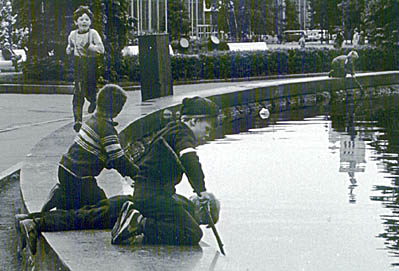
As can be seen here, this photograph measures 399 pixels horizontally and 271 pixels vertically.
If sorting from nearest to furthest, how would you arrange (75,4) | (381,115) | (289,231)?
(289,231) → (381,115) → (75,4)

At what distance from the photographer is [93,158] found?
605cm

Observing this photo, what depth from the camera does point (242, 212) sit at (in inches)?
349

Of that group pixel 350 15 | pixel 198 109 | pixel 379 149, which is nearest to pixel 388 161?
pixel 379 149

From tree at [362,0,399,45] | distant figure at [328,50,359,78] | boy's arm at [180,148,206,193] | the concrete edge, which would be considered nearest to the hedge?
tree at [362,0,399,45]

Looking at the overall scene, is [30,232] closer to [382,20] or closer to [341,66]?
[341,66]

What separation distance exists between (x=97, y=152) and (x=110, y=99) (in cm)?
35

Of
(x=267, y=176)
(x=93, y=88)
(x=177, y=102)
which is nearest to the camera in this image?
(x=267, y=176)

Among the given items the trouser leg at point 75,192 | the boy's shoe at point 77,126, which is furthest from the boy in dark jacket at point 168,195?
the boy's shoe at point 77,126

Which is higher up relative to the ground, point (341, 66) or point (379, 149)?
→ point (341, 66)

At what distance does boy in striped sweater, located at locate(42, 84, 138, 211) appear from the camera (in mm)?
5969

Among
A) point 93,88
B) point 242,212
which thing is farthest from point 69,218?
point 93,88

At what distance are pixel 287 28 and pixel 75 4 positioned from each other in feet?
262

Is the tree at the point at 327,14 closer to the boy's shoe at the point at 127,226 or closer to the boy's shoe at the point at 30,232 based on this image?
the boy's shoe at the point at 30,232

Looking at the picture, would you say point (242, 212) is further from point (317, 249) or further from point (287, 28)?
point (287, 28)
